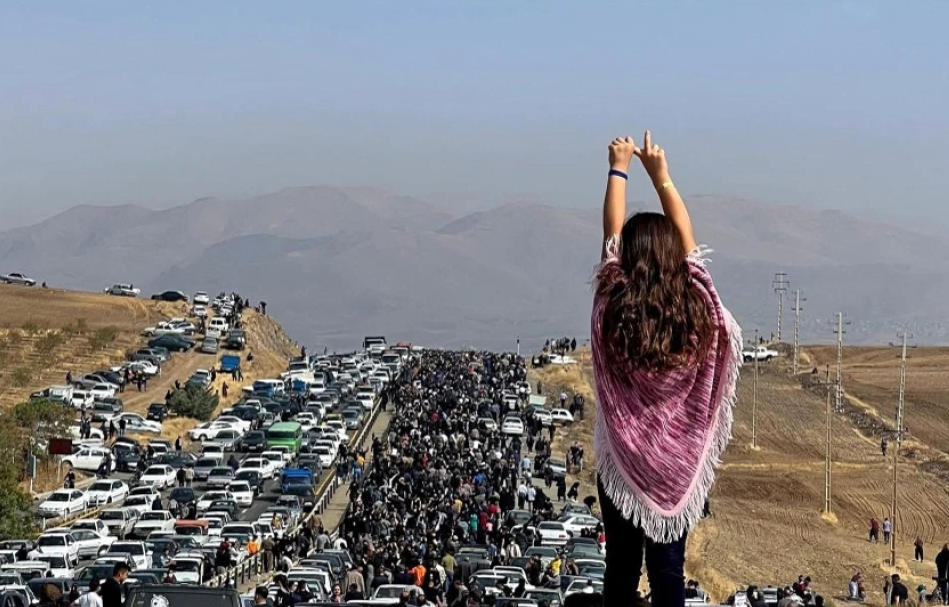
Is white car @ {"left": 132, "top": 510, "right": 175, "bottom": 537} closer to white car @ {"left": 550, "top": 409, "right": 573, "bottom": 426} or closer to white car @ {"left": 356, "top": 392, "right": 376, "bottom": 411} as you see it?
white car @ {"left": 356, "top": 392, "right": 376, "bottom": 411}

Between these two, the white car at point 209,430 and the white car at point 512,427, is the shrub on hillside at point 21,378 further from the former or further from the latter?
the white car at point 512,427

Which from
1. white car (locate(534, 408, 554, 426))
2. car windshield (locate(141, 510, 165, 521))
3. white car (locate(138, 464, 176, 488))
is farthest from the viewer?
white car (locate(534, 408, 554, 426))

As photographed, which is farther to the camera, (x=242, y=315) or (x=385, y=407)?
(x=242, y=315)

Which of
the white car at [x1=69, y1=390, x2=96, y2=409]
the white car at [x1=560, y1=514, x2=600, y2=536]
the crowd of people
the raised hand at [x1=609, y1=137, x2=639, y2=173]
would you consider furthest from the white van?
the raised hand at [x1=609, y1=137, x2=639, y2=173]

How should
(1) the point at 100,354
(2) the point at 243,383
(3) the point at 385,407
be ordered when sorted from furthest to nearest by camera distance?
(1) the point at 100,354 < (2) the point at 243,383 < (3) the point at 385,407

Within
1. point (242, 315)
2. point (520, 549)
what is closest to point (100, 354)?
point (242, 315)

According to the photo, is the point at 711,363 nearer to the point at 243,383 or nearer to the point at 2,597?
the point at 2,597
